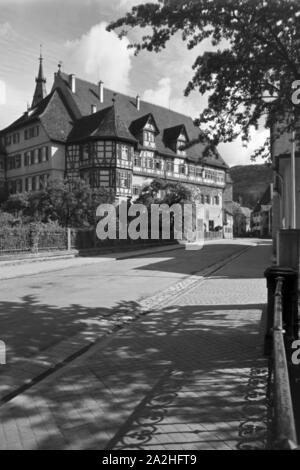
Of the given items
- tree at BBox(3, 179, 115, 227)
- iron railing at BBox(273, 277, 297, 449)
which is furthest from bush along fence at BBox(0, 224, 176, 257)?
iron railing at BBox(273, 277, 297, 449)

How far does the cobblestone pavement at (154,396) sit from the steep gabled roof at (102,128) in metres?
45.9

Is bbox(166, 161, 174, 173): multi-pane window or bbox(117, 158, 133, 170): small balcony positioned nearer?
bbox(117, 158, 133, 170): small balcony

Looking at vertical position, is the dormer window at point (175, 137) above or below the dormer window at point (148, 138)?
above

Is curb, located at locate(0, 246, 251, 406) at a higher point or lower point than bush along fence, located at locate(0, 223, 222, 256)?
lower

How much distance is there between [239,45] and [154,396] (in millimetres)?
5620

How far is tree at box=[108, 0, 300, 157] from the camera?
699 cm

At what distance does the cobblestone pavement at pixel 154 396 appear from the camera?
4012 millimetres

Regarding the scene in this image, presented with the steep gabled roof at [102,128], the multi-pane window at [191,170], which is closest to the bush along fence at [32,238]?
the steep gabled roof at [102,128]

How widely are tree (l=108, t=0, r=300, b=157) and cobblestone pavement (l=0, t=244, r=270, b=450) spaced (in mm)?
4076

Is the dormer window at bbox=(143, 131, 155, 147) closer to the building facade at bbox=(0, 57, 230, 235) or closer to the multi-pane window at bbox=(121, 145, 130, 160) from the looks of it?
the building facade at bbox=(0, 57, 230, 235)

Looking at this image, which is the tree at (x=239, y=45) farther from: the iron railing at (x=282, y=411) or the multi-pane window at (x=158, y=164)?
the multi-pane window at (x=158, y=164)

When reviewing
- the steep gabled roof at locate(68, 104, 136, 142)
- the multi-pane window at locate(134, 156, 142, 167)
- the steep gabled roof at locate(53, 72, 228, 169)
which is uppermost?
the steep gabled roof at locate(53, 72, 228, 169)

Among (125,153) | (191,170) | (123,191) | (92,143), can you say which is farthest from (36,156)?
(191,170)

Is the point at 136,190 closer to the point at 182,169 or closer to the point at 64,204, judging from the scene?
the point at 182,169
